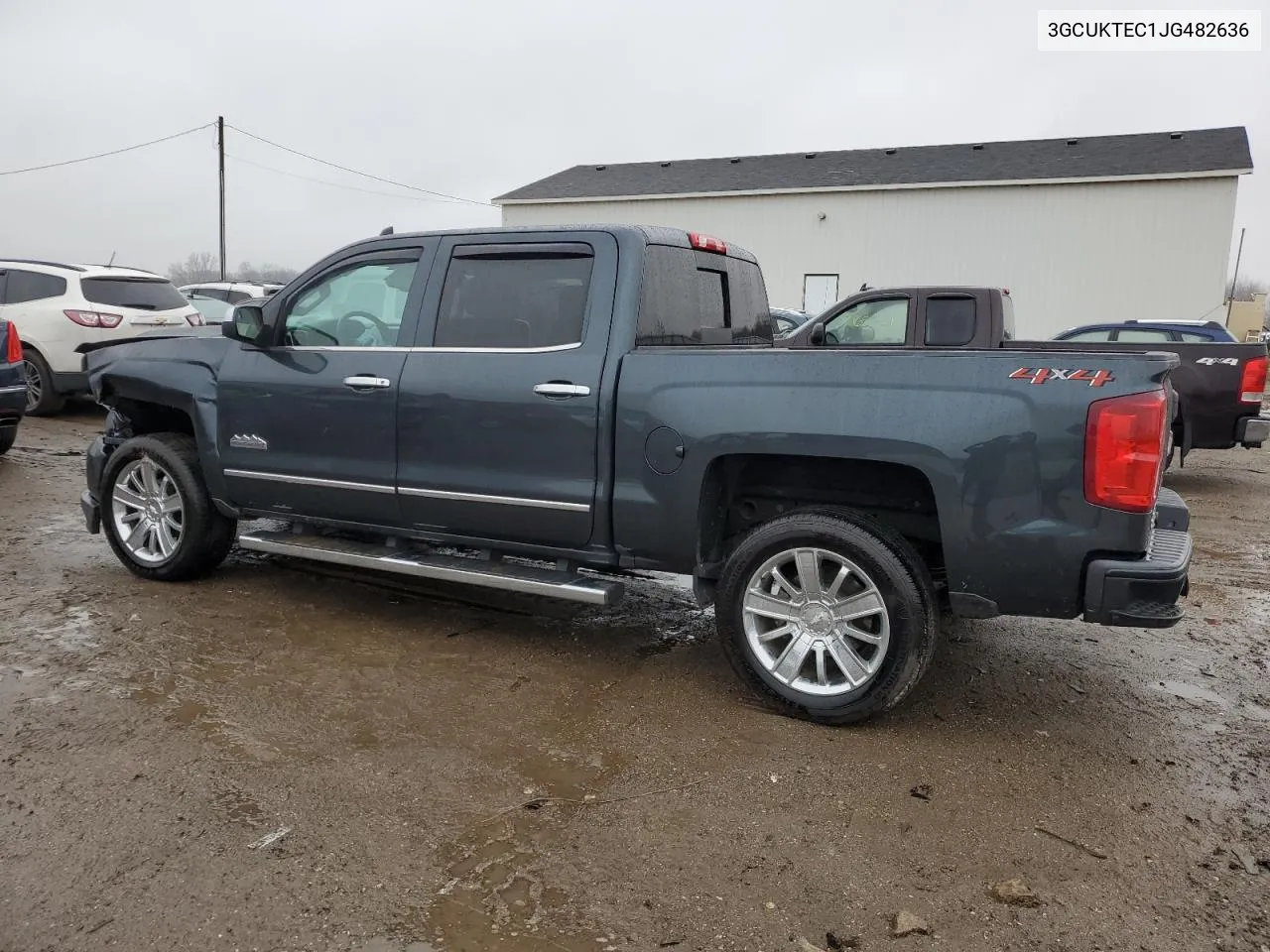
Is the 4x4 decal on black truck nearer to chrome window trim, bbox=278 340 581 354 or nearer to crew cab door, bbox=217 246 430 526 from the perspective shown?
chrome window trim, bbox=278 340 581 354

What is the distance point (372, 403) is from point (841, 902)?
3112 mm

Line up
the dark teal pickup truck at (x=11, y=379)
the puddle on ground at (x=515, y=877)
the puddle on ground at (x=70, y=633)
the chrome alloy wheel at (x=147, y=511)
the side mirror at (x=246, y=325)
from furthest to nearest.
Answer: the dark teal pickup truck at (x=11, y=379) → the chrome alloy wheel at (x=147, y=511) → the side mirror at (x=246, y=325) → the puddle on ground at (x=70, y=633) → the puddle on ground at (x=515, y=877)

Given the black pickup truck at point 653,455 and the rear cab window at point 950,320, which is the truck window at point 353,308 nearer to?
the black pickup truck at point 653,455

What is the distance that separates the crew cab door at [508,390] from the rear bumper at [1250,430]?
24.2 feet

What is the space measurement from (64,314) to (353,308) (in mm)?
7984

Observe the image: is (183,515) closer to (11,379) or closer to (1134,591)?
(11,379)

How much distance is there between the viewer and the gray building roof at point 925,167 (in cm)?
2428

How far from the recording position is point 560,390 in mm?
4086

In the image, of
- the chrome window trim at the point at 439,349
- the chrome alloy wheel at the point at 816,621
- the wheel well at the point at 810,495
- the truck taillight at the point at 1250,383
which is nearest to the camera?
the chrome alloy wheel at the point at 816,621

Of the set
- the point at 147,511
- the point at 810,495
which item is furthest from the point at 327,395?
the point at 810,495

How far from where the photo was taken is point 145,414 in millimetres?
5602

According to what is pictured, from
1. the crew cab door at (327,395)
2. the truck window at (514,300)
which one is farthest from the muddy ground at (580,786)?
the truck window at (514,300)

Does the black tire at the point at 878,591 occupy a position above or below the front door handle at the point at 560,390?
below

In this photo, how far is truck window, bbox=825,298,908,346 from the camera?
8539 mm
